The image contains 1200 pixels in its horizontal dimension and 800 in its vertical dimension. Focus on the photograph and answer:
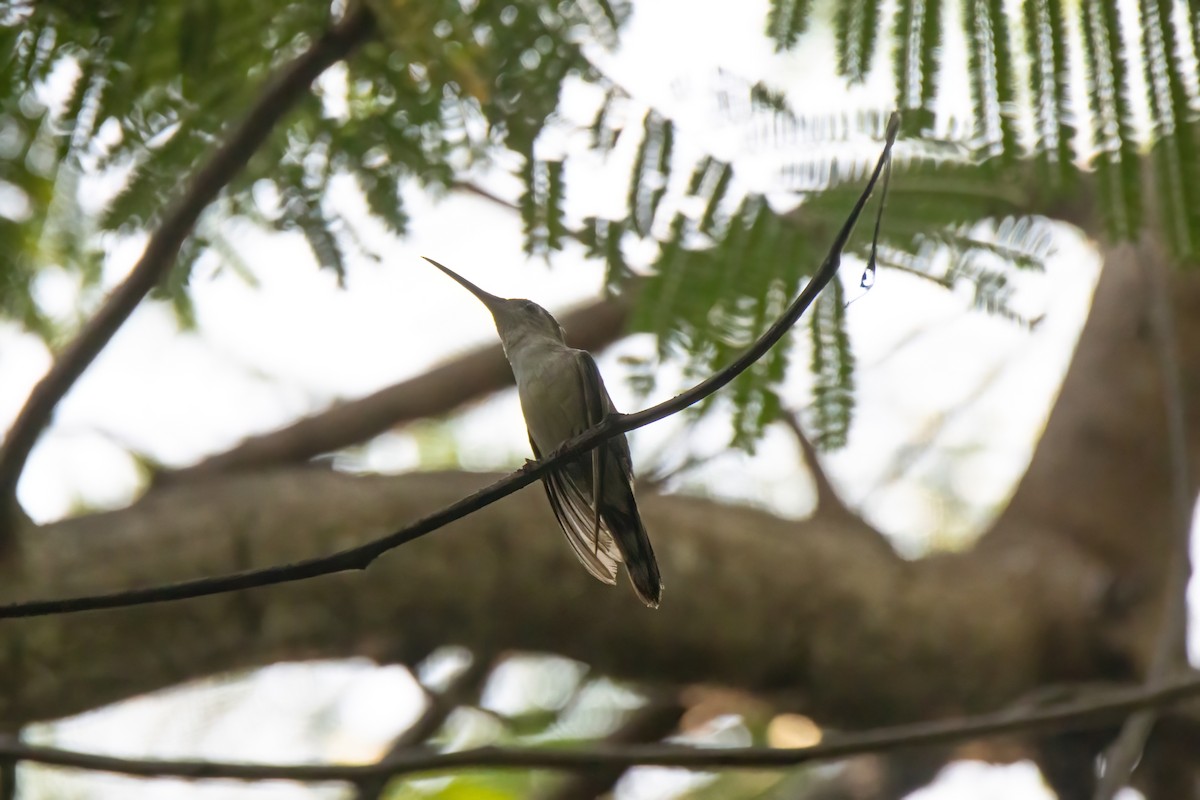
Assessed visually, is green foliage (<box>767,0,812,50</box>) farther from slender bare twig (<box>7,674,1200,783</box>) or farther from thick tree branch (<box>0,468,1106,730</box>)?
thick tree branch (<box>0,468,1106,730</box>)

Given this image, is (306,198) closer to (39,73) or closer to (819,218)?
(39,73)

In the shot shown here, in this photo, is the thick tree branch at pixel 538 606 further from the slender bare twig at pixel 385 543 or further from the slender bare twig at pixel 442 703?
the slender bare twig at pixel 385 543

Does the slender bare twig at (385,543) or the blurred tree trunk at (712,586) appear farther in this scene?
the blurred tree trunk at (712,586)

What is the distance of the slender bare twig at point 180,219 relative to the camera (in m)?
3.10

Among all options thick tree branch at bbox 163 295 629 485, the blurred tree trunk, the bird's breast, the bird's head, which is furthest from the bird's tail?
thick tree branch at bbox 163 295 629 485

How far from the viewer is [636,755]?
3443mm

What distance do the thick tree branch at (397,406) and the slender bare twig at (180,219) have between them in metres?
1.71

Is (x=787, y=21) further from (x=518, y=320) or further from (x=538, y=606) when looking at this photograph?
(x=538, y=606)

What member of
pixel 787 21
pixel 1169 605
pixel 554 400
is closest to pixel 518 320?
pixel 554 400

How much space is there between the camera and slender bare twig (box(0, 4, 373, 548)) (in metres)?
3.10

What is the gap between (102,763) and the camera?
3.03 metres

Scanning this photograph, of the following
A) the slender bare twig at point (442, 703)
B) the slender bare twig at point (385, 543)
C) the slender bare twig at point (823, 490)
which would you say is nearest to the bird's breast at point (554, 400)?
the slender bare twig at point (442, 703)

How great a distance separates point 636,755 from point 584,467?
0.92m

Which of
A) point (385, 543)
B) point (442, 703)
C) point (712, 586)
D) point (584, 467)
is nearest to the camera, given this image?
point (385, 543)
